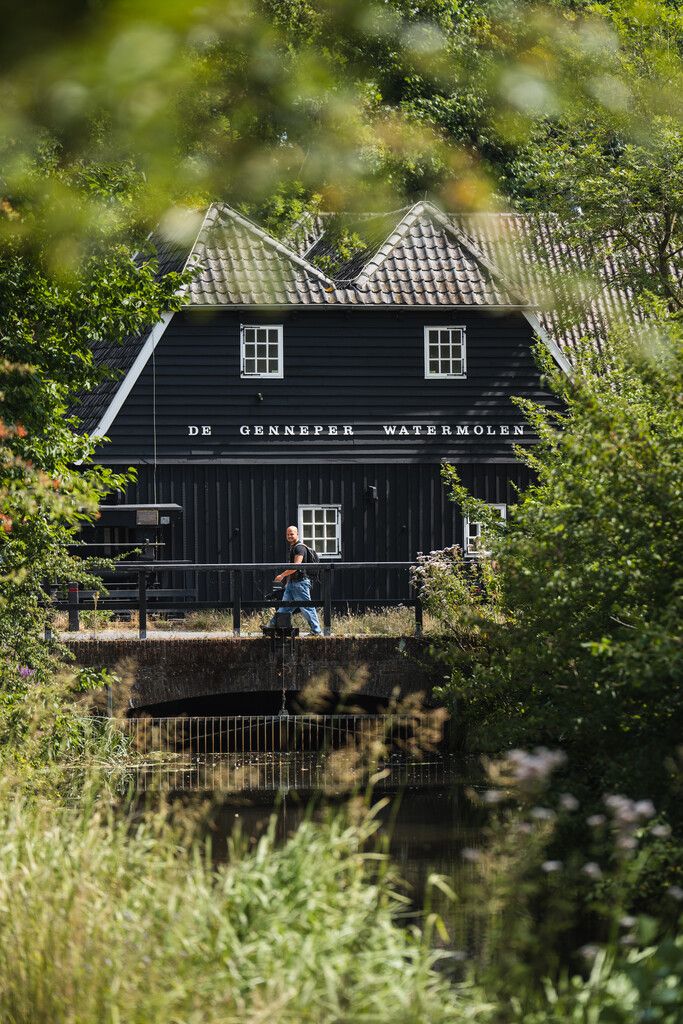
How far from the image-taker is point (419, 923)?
10.0 metres

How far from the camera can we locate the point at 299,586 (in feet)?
66.4

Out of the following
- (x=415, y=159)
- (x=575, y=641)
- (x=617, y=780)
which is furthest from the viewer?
(x=575, y=641)

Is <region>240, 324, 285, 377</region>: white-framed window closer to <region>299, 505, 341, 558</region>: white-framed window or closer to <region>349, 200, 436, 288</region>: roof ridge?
<region>349, 200, 436, 288</region>: roof ridge

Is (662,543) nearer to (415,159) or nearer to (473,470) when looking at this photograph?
(415,159)

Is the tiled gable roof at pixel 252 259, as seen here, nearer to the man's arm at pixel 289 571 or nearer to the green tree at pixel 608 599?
the green tree at pixel 608 599

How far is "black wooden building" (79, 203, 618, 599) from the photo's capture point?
26000 mm

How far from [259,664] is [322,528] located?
7.43m

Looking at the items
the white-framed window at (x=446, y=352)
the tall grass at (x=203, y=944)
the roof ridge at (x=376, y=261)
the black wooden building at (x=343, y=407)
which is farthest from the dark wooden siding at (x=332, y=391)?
the tall grass at (x=203, y=944)

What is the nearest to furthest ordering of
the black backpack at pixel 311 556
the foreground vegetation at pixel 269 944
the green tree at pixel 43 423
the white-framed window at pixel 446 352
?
1. the foreground vegetation at pixel 269 944
2. the green tree at pixel 43 423
3. the black backpack at pixel 311 556
4. the white-framed window at pixel 446 352

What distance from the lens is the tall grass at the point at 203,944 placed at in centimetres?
566

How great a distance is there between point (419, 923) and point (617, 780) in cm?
164

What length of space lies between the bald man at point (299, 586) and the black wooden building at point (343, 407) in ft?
17.1

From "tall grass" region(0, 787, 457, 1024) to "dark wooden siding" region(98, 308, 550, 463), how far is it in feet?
62.7

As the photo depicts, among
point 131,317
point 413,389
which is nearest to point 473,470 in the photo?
point 413,389
